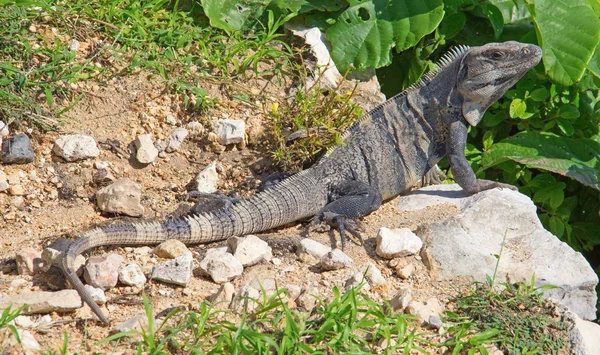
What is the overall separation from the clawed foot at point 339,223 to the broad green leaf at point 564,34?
197 centimetres

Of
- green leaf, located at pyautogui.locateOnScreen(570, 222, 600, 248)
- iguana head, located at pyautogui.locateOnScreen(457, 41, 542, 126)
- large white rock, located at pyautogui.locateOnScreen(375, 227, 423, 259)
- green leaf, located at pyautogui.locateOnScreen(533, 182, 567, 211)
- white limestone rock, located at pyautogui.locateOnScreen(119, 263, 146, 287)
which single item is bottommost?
green leaf, located at pyautogui.locateOnScreen(570, 222, 600, 248)

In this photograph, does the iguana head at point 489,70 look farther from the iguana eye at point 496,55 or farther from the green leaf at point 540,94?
the green leaf at point 540,94

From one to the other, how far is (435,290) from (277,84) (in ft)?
7.43

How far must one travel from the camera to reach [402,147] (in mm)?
4848

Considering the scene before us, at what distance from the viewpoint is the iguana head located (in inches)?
183

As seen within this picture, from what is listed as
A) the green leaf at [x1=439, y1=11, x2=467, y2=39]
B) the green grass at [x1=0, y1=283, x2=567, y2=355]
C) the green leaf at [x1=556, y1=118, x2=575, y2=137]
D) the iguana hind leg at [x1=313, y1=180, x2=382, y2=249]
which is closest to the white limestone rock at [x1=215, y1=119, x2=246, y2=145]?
the iguana hind leg at [x1=313, y1=180, x2=382, y2=249]

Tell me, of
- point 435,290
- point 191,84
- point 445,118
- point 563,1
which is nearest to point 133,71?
point 191,84

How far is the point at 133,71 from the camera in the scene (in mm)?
4875

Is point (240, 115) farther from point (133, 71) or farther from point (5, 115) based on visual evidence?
point (5, 115)

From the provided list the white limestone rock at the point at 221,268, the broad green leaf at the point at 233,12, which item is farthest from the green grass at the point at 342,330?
the broad green leaf at the point at 233,12

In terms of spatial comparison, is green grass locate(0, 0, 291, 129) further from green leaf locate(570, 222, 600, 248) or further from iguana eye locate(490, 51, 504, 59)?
green leaf locate(570, 222, 600, 248)

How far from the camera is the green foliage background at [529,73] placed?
16.3 ft

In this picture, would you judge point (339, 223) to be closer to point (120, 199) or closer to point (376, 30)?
point (120, 199)

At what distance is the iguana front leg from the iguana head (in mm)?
120
